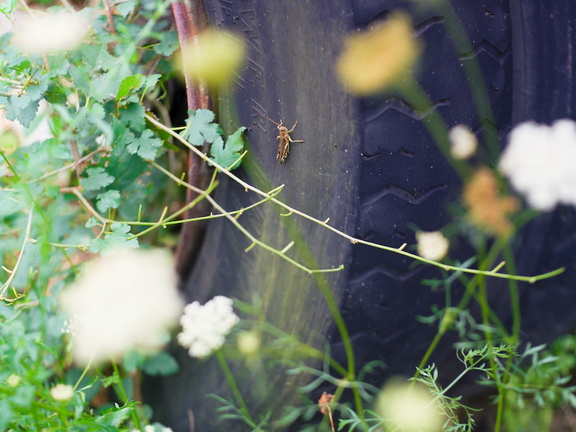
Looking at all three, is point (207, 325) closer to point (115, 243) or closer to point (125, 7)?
point (115, 243)

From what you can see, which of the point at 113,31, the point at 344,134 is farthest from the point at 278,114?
the point at 113,31

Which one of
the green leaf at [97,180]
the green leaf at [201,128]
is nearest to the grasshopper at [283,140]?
the green leaf at [201,128]

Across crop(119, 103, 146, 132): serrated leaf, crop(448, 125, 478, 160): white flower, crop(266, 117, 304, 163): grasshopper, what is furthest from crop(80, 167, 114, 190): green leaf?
crop(448, 125, 478, 160): white flower

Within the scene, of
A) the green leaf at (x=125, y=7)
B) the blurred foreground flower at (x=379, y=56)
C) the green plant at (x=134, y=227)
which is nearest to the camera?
the blurred foreground flower at (x=379, y=56)

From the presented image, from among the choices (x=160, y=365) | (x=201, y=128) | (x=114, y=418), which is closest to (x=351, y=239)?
(x=201, y=128)

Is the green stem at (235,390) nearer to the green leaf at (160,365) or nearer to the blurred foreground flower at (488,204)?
the green leaf at (160,365)

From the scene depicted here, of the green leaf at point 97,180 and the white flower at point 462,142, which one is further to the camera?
the green leaf at point 97,180
